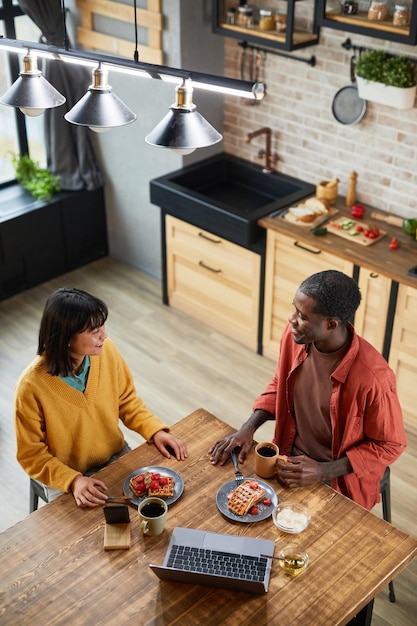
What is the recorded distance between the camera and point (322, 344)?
2754mm

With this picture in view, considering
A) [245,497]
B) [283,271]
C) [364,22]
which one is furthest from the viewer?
[283,271]

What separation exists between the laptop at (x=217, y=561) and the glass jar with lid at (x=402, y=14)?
2.54 m

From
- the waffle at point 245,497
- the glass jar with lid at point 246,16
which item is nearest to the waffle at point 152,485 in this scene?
the waffle at point 245,497

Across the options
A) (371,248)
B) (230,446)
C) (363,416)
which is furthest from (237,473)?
(371,248)

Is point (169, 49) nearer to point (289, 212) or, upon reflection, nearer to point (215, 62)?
point (215, 62)

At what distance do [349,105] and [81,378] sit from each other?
8.15ft

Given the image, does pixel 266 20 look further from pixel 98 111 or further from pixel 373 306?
pixel 98 111

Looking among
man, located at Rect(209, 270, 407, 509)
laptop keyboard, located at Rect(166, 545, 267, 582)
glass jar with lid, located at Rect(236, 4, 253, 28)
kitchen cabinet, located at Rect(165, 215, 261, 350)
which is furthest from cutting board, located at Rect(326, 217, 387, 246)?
laptop keyboard, located at Rect(166, 545, 267, 582)

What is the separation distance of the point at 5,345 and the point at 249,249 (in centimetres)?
167

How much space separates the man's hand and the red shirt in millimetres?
308

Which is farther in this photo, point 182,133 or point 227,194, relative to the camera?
point 227,194

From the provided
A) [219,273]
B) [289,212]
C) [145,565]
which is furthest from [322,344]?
[219,273]

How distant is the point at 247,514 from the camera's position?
2533 millimetres

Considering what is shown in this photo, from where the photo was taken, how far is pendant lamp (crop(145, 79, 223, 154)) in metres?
2.35
